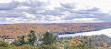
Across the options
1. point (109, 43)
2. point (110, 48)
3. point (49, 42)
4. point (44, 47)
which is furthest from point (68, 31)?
point (44, 47)

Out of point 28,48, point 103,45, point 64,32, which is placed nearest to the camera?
point 28,48

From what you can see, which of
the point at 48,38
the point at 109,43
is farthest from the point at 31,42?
the point at 109,43

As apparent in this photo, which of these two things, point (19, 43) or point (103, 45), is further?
point (103, 45)

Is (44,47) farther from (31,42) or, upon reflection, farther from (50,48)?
(31,42)

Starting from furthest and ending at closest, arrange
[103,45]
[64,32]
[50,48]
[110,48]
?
[64,32] < [103,45] < [110,48] < [50,48]

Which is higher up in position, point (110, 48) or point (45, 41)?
point (45, 41)

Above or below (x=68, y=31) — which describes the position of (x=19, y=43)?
above

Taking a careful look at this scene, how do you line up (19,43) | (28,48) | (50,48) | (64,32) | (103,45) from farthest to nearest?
(64,32), (103,45), (19,43), (50,48), (28,48)

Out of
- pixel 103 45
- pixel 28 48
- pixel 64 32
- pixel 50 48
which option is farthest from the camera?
pixel 64 32

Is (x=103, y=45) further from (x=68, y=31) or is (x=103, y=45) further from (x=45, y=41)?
(x=68, y=31)
